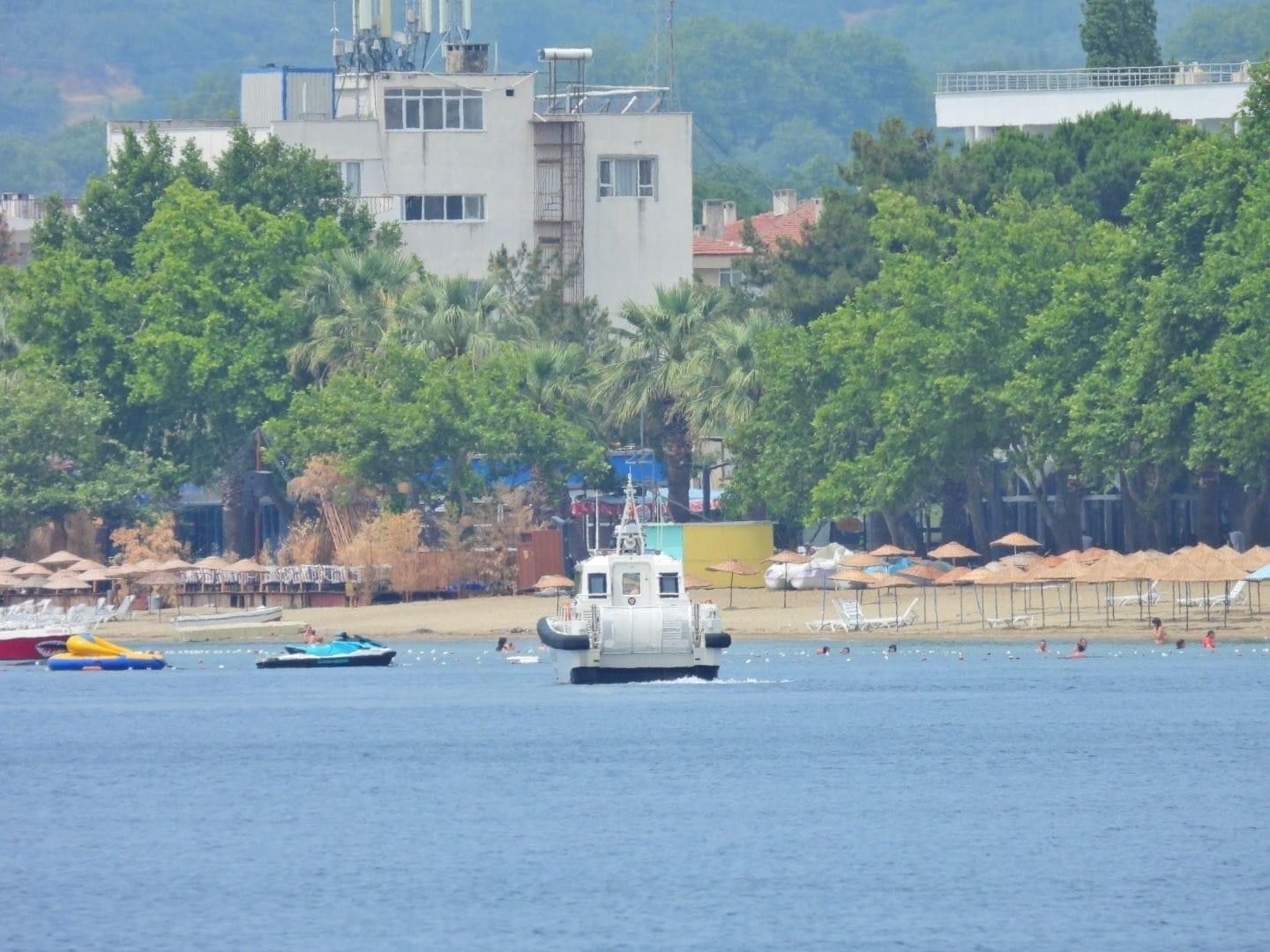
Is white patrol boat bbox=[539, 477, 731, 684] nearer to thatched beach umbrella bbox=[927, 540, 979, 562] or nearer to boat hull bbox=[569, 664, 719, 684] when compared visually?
boat hull bbox=[569, 664, 719, 684]

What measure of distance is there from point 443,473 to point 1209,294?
88.4 feet

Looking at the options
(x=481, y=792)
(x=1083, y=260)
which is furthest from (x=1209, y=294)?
(x=481, y=792)

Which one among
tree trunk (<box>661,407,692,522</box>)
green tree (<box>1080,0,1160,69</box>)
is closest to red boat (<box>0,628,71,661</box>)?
tree trunk (<box>661,407,692,522</box>)

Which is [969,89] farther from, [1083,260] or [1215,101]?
[1083,260]

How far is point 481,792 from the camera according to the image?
57469 millimetres

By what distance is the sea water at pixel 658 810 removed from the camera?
43.0 metres

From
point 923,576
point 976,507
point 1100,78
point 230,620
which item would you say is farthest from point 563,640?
point 1100,78

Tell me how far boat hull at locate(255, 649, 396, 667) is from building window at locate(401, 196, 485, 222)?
1139 inches

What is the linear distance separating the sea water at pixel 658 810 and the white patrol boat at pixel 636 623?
151 centimetres

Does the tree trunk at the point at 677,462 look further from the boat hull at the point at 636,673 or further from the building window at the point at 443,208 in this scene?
the boat hull at the point at 636,673

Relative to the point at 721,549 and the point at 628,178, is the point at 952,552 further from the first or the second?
the point at 628,178

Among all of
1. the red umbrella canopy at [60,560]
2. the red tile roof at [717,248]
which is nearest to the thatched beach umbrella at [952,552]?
the red umbrella canopy at [60,560]

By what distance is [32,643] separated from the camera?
90.9 m

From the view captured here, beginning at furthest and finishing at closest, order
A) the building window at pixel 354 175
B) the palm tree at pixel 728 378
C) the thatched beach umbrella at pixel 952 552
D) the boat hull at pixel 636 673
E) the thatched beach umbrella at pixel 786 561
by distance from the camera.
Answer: the building window at pixel 354 175 < the palm tree at pixel 728 378 < the thatched beach umbrella at pixel 786 561 < the thatched beach umbrella at pixel 952 552 < the boat hull at pixel 636 673
